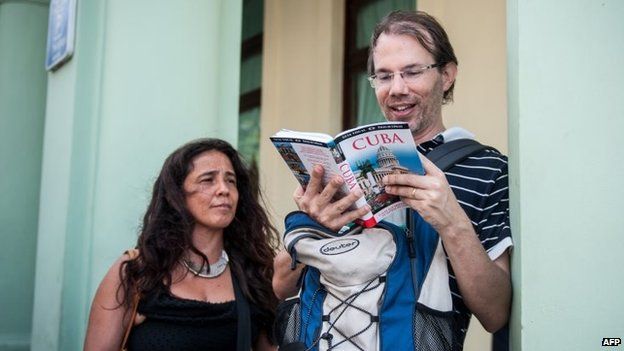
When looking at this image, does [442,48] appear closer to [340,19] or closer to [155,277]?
[155,277]

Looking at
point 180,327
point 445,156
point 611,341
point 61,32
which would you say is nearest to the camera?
point 611,341

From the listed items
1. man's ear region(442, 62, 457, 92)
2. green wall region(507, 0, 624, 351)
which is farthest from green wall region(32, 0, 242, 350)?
green wall region(507, 0, 624, 351)

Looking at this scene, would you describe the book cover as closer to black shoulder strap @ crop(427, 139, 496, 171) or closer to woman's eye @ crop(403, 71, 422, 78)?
black shoulder strap @ crop(427, 139, 496, 171)

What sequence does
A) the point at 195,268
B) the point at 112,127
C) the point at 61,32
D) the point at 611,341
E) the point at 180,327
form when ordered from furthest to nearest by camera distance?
the point at 61,32 < the point at 112,127 < the point at 195,268 < the point at 180,327 < the point at 611,341

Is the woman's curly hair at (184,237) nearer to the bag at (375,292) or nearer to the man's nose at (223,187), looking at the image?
the man's nose at (223,187)

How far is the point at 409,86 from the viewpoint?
1.98 metres

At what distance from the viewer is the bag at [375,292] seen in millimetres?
1673

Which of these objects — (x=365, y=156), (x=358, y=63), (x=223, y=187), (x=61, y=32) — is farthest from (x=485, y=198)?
(x=358, y=63)

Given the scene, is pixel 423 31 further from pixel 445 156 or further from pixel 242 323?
pixel 242 323

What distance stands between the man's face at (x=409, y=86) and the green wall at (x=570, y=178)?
0.32 meters

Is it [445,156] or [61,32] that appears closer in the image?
[445,156]

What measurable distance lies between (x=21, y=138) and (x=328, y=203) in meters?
3.22

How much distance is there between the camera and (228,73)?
3.43 m

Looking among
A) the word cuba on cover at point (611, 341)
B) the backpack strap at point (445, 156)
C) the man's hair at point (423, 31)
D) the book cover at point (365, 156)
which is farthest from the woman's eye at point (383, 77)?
the word cuba on cover at point (611, 341)
